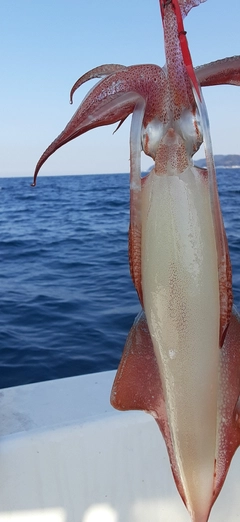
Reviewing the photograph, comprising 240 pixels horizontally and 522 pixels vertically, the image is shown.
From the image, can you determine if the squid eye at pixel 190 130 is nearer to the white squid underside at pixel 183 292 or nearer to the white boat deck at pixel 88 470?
the white squid underside at pixel 183 292

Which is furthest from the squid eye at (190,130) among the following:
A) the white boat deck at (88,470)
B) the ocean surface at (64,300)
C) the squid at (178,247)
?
the ocean surface at (64,300)

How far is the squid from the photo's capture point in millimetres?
916

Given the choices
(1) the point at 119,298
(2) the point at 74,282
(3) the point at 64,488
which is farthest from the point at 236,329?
(2) the point at 74,282

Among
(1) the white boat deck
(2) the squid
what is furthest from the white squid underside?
(1) the white boat deck

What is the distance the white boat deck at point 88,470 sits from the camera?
7.16 ft

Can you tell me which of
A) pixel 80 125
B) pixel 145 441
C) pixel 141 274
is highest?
pixel 80 125

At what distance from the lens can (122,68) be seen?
0.94 meters

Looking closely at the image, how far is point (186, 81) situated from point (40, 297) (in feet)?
23.6

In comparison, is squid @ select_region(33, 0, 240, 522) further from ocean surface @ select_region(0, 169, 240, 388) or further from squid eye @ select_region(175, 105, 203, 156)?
ocean surface @ select_region(0, 169, 240, 388)

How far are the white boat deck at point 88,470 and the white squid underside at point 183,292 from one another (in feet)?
3.83

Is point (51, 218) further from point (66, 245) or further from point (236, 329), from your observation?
point (236, 329)

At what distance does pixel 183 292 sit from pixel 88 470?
1.53 m

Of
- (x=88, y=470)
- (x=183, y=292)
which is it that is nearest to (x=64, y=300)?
(x=88, y=470)

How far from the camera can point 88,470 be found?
228 centimetres
